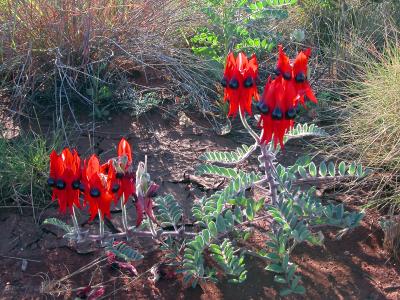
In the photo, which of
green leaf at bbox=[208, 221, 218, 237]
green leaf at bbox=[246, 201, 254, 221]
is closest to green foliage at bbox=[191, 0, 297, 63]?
green leaf at bbox=[246, 201, 254, 221]

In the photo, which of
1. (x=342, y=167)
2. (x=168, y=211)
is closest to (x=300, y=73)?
(x=342, y=167)

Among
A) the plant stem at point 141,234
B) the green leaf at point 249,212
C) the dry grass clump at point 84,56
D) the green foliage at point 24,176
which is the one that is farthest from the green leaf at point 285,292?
the dry grass clump at point 84,56

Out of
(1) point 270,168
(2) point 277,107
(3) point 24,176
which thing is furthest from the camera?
(3) point 24,176

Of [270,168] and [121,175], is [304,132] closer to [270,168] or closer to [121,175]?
[270,168]

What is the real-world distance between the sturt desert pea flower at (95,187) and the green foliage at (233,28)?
1.51 m

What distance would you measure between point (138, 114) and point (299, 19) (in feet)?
5.25

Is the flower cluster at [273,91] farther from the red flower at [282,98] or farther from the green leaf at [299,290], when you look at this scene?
the green leaf at [299,290]

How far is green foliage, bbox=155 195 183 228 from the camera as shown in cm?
256

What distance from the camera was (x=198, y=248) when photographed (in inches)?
92.9

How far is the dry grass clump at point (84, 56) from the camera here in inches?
137

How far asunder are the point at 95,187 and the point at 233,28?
170cm

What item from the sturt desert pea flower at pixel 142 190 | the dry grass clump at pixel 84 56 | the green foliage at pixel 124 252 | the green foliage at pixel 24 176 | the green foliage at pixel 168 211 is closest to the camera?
the sturt desert pea flower at pixel 142 190

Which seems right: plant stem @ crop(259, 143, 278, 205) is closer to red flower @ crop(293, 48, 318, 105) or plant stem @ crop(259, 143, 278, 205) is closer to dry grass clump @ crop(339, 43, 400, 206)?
Answer: red flower @ crop(293, 48, 318, 105)

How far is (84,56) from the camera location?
3566 mm
